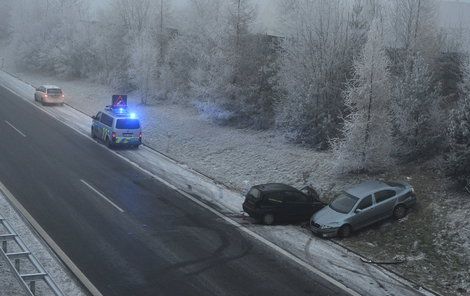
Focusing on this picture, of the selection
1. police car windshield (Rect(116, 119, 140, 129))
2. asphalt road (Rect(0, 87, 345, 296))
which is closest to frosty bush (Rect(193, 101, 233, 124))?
police car windshield (Rect(116, 119, 140, 129))

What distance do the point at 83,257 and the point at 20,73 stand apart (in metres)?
49.7

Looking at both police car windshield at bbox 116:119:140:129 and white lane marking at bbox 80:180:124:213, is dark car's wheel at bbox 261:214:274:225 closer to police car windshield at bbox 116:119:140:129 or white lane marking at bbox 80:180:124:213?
white lane marking at bbox 80:180:124:213

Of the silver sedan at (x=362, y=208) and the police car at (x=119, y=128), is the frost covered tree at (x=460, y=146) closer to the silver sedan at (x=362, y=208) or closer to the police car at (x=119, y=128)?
the silver sedan at (x=362, y=208)

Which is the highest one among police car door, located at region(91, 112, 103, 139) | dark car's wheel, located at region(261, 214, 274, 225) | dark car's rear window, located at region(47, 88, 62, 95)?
dark car's rear window, located at region(47, 88, 62, 95)

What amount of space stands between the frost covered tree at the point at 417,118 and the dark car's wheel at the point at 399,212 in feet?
17.1

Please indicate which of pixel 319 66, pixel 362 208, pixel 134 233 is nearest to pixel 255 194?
pixel 362 208

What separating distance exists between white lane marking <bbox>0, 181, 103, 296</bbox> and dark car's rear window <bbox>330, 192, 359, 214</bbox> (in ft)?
28.7

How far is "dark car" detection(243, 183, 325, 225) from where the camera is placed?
18094 mm

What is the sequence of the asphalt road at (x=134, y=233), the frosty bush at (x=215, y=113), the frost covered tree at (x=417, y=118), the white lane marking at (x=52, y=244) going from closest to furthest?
the white lane marking at (x=52, y=244) < the asphalt road at (x=134, y=233) < the frost covered tree at (x=417, y=118) < the frosty bush at (x=215, y=113)

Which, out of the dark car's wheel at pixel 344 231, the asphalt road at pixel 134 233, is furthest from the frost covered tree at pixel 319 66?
the dark car's wheel at pixel 344 231

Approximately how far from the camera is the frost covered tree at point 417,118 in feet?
74.7

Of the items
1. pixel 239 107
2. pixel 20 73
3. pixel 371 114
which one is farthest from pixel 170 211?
pixel 20 73

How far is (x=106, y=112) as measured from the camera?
2878 centimetres

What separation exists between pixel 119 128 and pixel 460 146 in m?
16.5
